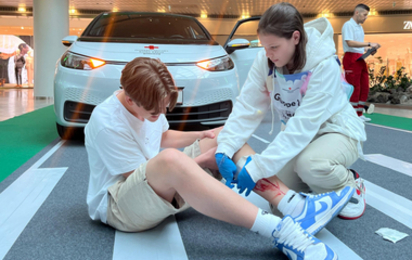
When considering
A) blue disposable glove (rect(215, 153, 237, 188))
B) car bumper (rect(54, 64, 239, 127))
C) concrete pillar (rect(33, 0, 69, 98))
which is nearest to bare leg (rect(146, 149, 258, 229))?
blue disposable glove (rect(215, 153, 237, 188))

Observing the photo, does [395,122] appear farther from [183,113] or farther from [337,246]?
[337,246]

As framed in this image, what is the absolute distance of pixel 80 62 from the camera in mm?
3715

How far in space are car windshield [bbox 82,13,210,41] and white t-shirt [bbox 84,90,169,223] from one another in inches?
105

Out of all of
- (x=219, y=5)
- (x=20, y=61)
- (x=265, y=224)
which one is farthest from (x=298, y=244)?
(x=20, y=61)

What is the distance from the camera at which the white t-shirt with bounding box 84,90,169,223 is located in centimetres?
169

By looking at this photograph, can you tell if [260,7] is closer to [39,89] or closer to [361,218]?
[39,89]

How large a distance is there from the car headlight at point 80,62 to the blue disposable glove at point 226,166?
2.19m

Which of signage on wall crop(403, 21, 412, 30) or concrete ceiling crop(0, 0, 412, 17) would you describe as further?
signage on wall crop(403, 21, 412, 30)

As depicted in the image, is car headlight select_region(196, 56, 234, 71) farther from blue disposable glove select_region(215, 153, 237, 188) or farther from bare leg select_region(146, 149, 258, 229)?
bare leg select_region(146, 149, 258, 229)

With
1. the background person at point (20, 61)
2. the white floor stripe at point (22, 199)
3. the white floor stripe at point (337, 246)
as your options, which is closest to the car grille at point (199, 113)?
the white floor stripe at point (22, 199)

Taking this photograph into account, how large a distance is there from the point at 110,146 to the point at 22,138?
3174 mm

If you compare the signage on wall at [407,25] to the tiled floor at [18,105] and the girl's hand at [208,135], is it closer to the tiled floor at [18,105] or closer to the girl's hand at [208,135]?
the tiled floor at [18,105]

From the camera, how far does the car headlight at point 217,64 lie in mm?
3887

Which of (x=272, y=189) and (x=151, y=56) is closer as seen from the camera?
(x=272, y=189)
